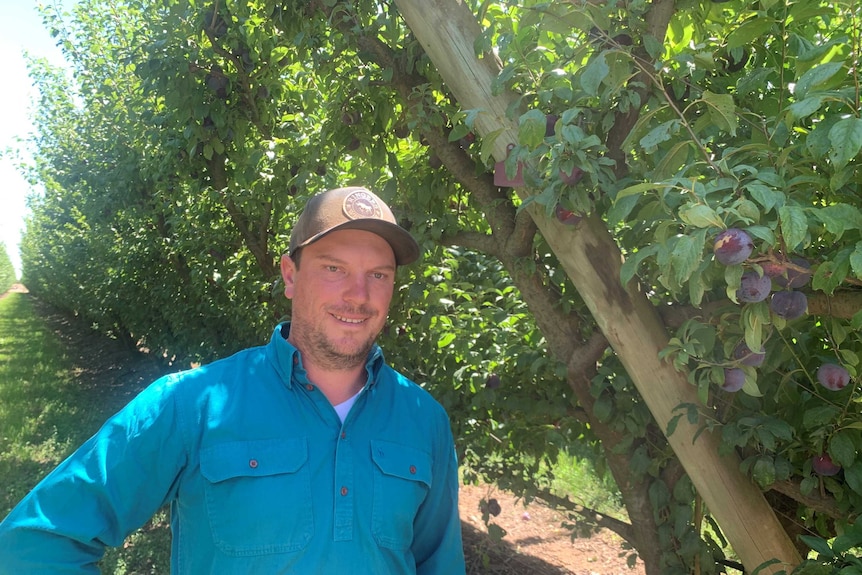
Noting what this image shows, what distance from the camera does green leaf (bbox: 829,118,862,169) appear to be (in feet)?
3.48

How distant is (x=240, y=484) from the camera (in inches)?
53.2

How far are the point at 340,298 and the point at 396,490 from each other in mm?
462

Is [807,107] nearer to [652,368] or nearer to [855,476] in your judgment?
[652,368]

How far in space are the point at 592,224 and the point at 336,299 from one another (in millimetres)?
688

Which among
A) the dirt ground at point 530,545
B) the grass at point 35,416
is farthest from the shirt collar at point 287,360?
the grass at point 35,416

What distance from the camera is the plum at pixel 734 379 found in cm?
146

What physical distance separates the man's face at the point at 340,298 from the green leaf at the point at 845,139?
996 millimetres

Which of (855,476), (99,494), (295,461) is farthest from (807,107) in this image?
(99,494)

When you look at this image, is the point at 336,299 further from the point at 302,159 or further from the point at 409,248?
the point at 302,159

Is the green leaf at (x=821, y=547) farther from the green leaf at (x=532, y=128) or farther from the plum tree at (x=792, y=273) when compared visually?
the green leaf at (x=532, y=128)

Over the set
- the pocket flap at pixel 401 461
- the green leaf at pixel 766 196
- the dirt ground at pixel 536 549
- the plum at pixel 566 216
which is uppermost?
the plum at pixel 566 216

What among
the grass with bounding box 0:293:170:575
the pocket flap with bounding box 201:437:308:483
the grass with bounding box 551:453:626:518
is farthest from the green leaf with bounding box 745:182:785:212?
the grass with bounding box 0:293:170:575

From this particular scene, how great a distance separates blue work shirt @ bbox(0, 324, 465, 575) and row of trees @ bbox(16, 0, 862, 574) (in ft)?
2.28

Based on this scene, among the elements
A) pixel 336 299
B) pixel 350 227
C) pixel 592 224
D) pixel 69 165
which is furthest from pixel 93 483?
pixel 69 165
